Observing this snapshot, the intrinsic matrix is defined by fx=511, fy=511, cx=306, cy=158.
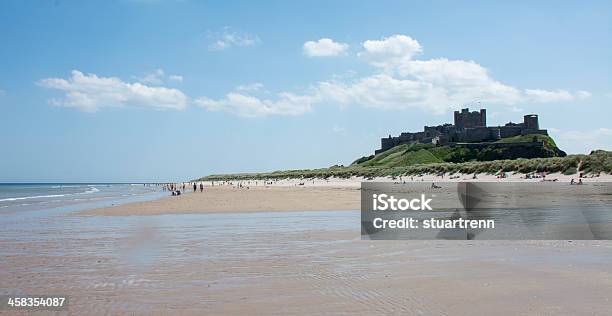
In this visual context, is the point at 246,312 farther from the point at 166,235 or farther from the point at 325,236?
the point at 166,235

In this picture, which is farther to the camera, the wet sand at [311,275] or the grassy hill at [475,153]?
the grassy hill at [475,153]

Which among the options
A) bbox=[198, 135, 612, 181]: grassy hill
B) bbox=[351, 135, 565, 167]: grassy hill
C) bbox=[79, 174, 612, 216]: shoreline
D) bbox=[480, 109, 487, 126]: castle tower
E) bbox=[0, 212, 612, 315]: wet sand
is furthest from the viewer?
bbox=[480, 109, 487, 126]: castle tower

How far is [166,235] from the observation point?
1535 centimetres

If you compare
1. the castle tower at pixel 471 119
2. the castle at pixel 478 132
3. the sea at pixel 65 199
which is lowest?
the sea at pixel 65 199

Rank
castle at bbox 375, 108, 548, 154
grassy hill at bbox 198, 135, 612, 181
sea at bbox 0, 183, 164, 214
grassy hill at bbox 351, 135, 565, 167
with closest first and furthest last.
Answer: sea at bbox 0, 183, 164, 214 < grassy hill at bbox 198, 135, 612, 181 < grassy hill at bbox 351, 135, 565, 167 < castle at bbox 375, 108, 548, 154

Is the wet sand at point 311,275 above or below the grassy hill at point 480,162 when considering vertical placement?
below

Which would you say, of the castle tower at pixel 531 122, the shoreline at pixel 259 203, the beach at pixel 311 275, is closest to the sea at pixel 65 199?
the shoreline at pixel 259 203

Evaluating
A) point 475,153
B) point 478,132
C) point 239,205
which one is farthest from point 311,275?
point 478,132

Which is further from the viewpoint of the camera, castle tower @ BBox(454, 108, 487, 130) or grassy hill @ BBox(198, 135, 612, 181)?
castle tower @ BBox(454, 108, 487, 130)

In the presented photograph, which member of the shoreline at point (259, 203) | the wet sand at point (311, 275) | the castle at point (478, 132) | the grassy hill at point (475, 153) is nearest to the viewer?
the wet sand at point (311, 275)

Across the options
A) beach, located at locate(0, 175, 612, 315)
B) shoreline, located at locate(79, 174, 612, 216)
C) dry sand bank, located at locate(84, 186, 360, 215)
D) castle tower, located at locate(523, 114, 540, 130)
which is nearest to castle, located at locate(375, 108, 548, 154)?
castle tower, located at locate(523, 114, 540, 130)

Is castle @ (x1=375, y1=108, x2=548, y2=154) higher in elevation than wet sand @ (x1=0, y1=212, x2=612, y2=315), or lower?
higher

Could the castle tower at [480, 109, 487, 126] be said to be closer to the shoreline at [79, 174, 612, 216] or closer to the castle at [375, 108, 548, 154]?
the castle at [375, 108, 548, 154]

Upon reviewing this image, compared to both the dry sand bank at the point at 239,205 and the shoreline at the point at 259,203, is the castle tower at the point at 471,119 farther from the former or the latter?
the dry sand bank at the point at 239,205
